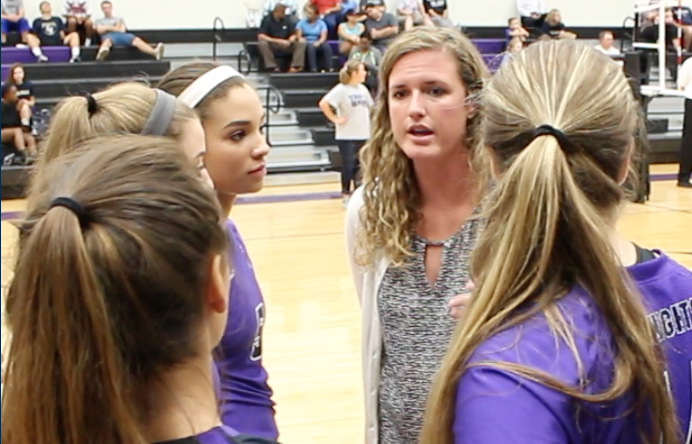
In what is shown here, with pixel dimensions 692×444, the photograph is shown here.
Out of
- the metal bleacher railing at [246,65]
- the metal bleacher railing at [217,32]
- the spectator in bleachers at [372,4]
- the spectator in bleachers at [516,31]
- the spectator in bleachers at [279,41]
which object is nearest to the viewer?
the metal bleacher railing at [246,65]

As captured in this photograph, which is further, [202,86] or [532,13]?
[532,13]

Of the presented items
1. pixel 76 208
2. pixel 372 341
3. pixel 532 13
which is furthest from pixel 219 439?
pixel 532 13

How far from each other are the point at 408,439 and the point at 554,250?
0.75m

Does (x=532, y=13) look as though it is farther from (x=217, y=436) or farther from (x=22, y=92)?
(x=217, y=436)

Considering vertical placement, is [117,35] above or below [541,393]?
above

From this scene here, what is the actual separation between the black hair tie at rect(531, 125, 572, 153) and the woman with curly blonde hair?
665 mm

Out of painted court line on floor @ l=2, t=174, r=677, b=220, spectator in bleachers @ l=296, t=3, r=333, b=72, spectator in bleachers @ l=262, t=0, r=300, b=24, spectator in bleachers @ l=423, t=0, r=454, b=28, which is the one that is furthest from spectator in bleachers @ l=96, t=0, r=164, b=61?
spectator in bleachers @ l=423, t=0, r=454, b=28

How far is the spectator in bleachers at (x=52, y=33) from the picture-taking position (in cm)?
1230

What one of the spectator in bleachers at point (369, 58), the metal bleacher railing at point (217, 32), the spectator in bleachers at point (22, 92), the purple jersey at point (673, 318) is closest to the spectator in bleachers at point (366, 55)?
the spectator in bleachers at point (369, 58)

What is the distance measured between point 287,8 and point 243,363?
12.3m

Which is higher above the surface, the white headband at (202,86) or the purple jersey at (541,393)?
the white headband at (202,86)

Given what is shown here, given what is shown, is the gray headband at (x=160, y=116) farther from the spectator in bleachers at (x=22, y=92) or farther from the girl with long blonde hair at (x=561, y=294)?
the spectator in bleachers at (x=22, y=92)

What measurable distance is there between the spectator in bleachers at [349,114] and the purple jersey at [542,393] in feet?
26.0

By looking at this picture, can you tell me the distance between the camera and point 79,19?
1260cm
